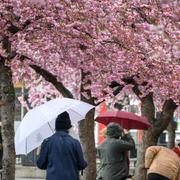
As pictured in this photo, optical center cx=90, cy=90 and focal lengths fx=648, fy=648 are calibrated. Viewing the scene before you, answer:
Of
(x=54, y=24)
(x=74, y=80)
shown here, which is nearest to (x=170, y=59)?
(x=54, y=24)

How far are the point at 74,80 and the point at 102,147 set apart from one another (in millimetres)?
7918

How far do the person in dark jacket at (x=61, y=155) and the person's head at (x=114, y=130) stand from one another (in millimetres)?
1514

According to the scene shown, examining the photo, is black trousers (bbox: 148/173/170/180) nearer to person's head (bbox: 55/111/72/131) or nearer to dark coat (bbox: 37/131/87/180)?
dark coat (bbox: 37/131/87/180)

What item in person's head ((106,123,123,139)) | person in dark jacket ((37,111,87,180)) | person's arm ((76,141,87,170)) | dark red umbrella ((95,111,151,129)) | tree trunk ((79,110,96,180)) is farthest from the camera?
tree trunk ((79,110,96,180))

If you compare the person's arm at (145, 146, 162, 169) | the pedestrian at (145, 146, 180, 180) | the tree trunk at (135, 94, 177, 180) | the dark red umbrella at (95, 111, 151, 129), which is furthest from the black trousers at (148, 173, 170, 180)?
the tree trunk at (135, 94, 177, 180)

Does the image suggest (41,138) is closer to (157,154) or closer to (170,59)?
(157,154)

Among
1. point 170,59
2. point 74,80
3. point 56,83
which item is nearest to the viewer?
point 170,59

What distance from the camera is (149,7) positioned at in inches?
483

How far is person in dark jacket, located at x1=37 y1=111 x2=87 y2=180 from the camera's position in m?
8.02

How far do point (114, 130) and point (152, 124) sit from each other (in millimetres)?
6488

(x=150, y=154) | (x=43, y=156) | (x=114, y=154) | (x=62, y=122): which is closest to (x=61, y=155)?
(x=43, y=156)

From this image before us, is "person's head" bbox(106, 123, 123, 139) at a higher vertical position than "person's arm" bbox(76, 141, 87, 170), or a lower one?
higher

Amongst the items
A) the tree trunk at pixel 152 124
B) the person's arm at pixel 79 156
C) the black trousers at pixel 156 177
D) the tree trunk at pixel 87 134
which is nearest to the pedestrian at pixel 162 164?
the black trousers at pixel 156 177

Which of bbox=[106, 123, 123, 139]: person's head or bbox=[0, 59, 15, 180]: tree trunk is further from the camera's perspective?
bbox=[0, 59, 15, 180]: tree trunk
